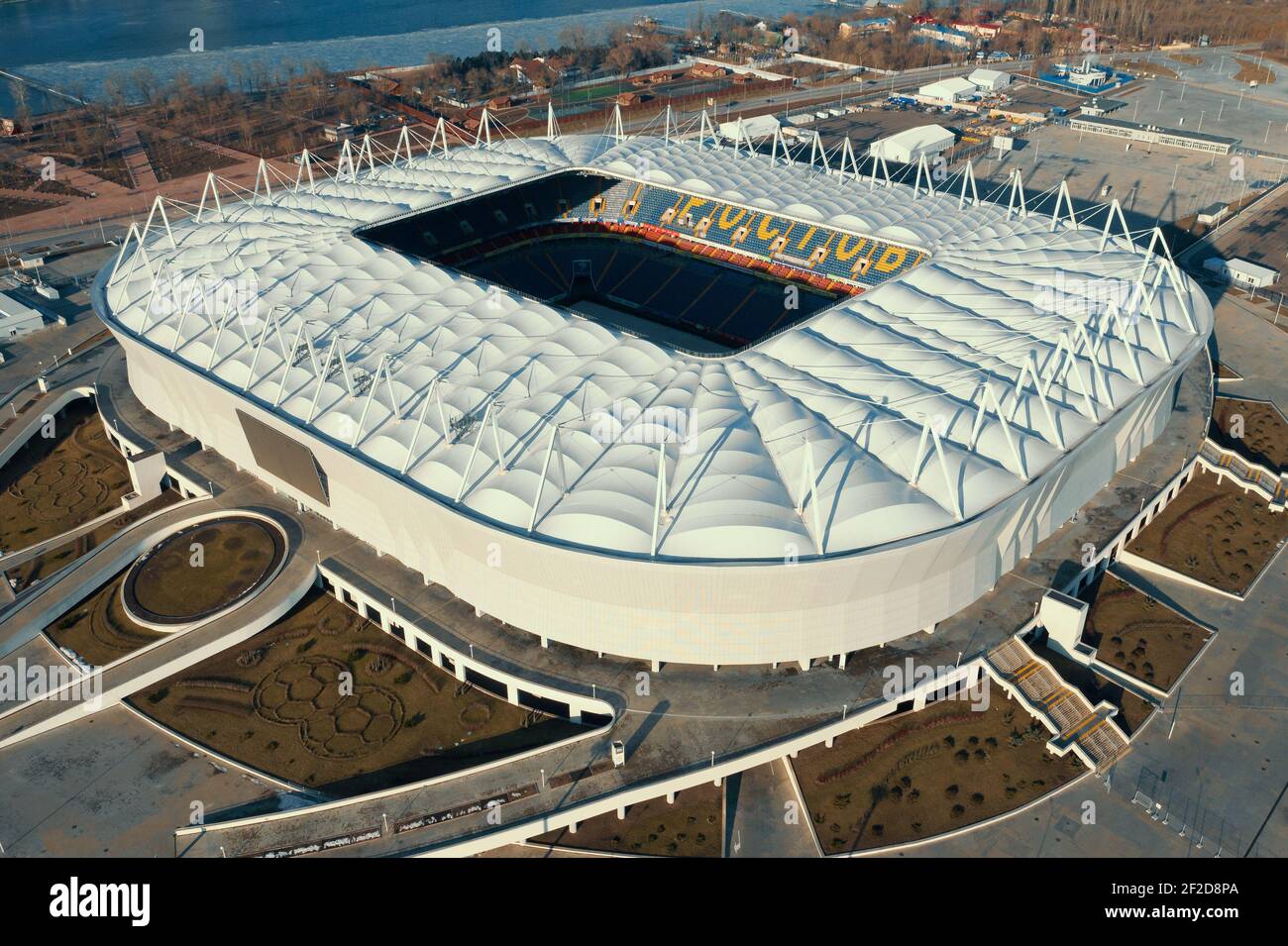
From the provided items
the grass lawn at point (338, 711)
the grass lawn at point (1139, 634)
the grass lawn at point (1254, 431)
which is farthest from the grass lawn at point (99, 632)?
the grass lawn at point (1254, 431)

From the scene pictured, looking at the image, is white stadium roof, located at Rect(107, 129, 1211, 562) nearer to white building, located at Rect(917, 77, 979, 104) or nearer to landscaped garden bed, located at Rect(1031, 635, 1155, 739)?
landscaped garden bed, located at Rect(1031, 635, 1155, 739)

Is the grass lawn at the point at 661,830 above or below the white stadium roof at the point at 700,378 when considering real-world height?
below

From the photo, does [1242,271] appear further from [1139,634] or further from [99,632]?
[99,632]

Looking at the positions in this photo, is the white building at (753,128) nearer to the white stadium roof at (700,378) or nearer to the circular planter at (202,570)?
the white stadium roof at (700,378)

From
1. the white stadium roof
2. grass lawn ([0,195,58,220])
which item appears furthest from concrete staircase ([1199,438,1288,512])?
grass lawn ([0,195,58,220])

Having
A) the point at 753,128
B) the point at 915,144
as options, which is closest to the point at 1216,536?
the point at 915,144

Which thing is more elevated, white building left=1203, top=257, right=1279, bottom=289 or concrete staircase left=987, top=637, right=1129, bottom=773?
white building left=1203, top=257, right=1279, bottom=289
